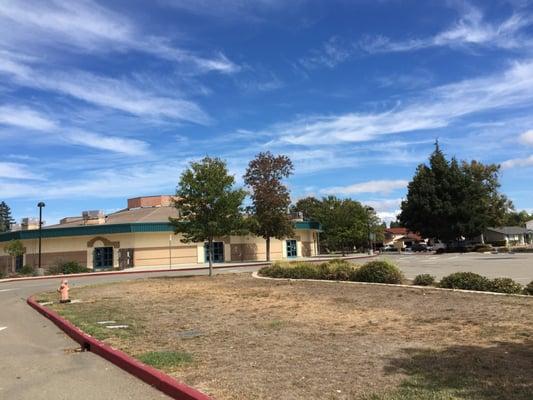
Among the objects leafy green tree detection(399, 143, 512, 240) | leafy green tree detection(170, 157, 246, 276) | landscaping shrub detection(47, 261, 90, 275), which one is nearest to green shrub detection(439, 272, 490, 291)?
leafy green tree detection(170, 157, 246, 276)

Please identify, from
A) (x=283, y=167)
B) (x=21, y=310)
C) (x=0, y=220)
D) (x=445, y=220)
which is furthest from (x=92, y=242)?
(x=0, y=220)

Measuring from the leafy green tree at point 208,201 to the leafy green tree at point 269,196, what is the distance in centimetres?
2089

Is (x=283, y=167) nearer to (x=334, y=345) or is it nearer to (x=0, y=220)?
(x=334, y=345)

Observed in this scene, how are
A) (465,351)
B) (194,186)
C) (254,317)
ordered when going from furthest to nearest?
(194,186) < (254,317) < (465,351)

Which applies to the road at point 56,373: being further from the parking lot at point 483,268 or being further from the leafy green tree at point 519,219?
the leafy green tree at point 519,219

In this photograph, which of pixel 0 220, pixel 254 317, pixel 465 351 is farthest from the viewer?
pixel 0 220

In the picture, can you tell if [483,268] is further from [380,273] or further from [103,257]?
[103,257]

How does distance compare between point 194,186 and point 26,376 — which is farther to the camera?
point 194,186

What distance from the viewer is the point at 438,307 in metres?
12.2

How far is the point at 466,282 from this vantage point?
1574 centimetres

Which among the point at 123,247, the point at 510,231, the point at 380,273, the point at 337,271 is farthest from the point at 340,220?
the point at 380,273

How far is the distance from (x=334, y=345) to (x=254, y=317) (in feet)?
13.0

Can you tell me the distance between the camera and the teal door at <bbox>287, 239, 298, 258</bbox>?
60.6 meters

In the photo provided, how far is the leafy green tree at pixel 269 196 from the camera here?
50.9m
